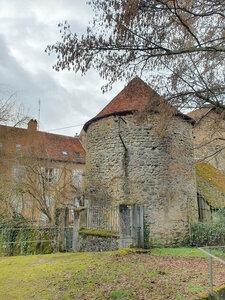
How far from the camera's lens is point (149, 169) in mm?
10664

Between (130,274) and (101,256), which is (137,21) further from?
(101,256)

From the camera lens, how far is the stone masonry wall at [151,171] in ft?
33.9

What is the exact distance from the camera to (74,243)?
10078 millimetres

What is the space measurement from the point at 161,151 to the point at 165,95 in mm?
4433

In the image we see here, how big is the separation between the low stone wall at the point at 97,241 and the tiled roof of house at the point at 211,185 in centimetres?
514

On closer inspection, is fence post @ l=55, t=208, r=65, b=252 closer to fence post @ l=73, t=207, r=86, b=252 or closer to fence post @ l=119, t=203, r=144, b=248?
fence post @ l=73, t=207, r=86, b=252

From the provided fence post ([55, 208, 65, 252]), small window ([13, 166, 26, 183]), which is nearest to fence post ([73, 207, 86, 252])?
fence post ([55, 208, 65, 252])

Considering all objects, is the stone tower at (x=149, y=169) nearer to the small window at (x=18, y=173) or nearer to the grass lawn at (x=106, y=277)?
the grass lawn at (x=106, y=277)

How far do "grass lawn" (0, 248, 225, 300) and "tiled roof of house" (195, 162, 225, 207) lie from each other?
5449 mm

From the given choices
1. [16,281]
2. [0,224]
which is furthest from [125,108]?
[16,281]

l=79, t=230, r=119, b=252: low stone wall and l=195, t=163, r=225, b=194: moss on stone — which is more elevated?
l=195, t=163, r=225, b=194: moss on stone

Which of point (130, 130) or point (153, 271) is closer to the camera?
point (153, 271)

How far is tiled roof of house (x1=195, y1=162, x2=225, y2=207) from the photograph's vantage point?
12.4 meters

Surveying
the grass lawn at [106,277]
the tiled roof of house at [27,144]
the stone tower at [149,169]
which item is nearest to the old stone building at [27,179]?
the tiled roof of house at [27,144]
